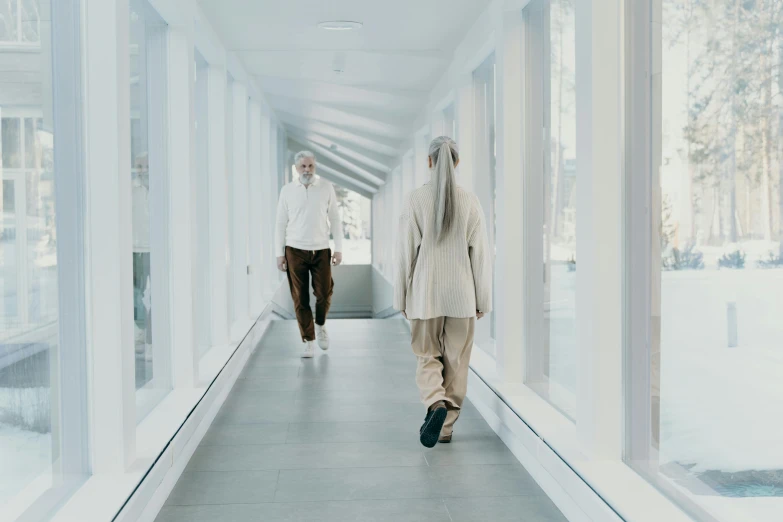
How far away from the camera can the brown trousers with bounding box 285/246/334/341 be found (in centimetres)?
709

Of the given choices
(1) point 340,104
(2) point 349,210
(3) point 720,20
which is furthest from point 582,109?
(2) point 349,210

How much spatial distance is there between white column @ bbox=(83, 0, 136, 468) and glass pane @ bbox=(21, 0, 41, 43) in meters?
0.43

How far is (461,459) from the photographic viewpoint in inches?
164

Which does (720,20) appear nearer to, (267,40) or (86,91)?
(86,91)

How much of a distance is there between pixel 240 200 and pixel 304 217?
1173mm

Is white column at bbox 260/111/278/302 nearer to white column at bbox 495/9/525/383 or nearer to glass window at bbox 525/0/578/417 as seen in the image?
white column at bbox 495/9/525/383

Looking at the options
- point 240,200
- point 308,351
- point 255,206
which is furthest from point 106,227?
point 255,206

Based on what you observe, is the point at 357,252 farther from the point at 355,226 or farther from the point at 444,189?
the point at 444,189

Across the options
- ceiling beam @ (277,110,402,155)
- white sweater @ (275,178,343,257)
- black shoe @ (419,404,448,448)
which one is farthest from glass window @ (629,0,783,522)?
ceiling beam @ (277,110,402,155)

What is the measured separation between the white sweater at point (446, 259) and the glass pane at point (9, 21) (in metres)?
2.20

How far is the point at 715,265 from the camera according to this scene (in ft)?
8.33

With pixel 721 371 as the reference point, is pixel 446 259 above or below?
above

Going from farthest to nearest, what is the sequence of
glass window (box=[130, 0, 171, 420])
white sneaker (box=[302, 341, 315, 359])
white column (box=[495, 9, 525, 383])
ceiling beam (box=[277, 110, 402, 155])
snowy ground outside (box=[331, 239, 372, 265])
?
1. snowy ground outside (box=[331, 239, 372, 265])
2. ceiling beam (box=[277, 110, 402, 155])
3. white sneaker (box=[302, 341, 315, 359])
4. white column (box=[495, 9, 525, 383])
5. glass window (box=[130, 0, 171, 420])

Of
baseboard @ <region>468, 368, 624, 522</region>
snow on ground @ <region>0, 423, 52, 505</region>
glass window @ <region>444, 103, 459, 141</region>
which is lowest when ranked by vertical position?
baseboard @ <region>468, 368, 624, 522</region>
